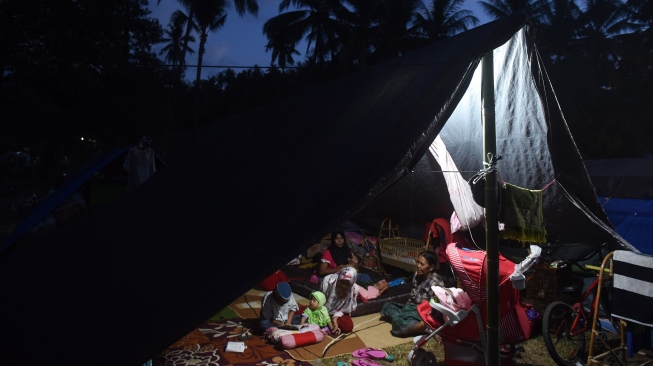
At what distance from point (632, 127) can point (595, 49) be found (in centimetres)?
778

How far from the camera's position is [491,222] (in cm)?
266

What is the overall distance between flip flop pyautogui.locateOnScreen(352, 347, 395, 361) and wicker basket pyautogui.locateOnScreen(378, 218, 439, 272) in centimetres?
264

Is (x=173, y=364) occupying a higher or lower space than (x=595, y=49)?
lower

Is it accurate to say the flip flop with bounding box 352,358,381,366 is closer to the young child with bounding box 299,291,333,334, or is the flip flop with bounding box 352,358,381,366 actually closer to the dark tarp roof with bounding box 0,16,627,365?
the young child with bounding box 299,291,333,334

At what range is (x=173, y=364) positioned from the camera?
396cm

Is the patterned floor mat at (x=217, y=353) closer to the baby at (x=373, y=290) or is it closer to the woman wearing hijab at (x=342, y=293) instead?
the woman wearing hijab at (x=342, y=293)

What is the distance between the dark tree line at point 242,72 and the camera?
43.2 ft

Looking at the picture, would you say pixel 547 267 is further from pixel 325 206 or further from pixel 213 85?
pixel 213 85

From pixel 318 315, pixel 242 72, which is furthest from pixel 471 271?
pixel 242 72

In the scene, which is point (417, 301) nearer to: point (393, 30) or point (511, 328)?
point (511, 328)

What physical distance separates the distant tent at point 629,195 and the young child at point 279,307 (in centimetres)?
455

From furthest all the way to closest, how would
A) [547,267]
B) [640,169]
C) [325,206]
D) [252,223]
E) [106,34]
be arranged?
[106,34] < [640,169] < [547,267] < [252,223] < [325,206]

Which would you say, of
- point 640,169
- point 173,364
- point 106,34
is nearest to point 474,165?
point 173,364

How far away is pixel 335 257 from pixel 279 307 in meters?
1.63
